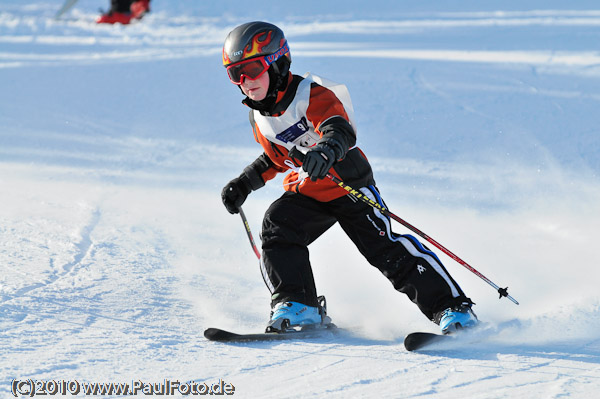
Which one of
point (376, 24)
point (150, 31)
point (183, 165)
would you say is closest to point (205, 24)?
point (150, 31)

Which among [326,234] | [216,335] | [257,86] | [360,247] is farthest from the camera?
[326,234]

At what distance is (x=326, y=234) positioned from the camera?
4.75m

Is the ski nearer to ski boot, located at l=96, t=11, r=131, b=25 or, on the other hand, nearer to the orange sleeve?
the orange sleeve

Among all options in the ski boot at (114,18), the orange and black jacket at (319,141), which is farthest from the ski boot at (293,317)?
the ski boot at (114,18)

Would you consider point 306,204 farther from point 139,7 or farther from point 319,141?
point 139,7

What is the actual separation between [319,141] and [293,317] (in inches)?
30.3

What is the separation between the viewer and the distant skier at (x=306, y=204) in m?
3.11

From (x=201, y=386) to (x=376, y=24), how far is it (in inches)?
387

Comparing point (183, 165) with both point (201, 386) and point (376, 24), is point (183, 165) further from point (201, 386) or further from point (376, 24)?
point (376, 24)

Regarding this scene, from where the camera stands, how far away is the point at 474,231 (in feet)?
15.4

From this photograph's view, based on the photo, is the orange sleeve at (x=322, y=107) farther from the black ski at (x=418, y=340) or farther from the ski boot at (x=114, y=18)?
the ski boot at (x=114, y=18)

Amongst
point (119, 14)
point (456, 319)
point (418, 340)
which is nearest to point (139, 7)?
point (119, 14)

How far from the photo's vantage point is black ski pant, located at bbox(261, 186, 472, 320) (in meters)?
3.14

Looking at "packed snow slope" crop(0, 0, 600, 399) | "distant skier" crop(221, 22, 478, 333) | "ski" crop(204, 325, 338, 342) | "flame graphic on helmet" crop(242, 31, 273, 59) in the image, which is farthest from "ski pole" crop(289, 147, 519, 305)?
"ski" crop(204, 325, 338, 342)
